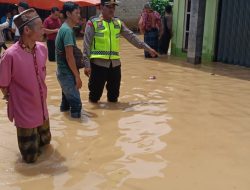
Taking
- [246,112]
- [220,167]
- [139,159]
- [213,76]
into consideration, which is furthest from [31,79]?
[213,76]

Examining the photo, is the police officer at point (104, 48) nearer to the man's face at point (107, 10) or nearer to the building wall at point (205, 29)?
the man's face at point (107, 10)

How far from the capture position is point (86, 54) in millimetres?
6297

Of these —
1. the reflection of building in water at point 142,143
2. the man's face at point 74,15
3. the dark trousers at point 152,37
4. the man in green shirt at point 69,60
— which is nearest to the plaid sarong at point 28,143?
the reflection of building in water at point 142,143

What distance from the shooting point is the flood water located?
13.2ft

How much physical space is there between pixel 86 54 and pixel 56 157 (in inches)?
85.5

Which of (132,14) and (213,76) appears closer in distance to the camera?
(213,76)

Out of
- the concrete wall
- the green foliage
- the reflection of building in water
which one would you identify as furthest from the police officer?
the concrete wall

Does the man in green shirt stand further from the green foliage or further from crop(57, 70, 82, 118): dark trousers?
the green foliage

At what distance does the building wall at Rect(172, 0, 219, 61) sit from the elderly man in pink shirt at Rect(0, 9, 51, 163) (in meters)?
7.89

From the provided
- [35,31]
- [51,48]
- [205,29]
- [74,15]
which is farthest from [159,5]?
[35,31]

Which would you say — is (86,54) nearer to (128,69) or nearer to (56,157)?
(56,157)

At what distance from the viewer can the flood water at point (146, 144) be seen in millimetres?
4016

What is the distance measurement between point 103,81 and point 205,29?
577 centimetres

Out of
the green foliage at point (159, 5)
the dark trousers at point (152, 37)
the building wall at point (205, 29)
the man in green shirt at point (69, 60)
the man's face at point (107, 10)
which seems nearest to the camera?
the man in green shirt at point (69, 60)
